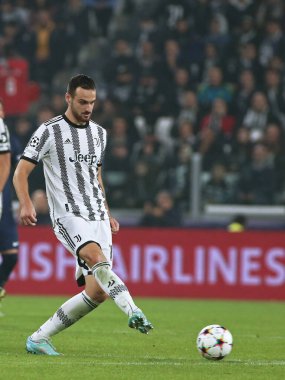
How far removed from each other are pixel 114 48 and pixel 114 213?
5166mm

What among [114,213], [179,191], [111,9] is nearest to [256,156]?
[179,191]

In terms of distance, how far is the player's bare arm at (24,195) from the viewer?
7691 millimetres

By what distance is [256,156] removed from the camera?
1620cm

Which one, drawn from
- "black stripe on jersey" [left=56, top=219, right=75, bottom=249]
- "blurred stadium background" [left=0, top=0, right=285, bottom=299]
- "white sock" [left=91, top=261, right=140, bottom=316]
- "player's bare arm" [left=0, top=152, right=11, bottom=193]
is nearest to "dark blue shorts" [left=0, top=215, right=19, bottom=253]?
"player's bare arm" [left=0, top=152, right=11, bottom=193]

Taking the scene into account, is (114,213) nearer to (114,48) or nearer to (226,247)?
(226,247)

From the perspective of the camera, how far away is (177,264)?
16297 mm

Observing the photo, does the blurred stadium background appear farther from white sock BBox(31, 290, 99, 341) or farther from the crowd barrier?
white sock BBox(31, 290, 99, 341)

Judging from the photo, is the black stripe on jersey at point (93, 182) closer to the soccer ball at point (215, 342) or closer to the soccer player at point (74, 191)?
the soccer player at point (74, 191)

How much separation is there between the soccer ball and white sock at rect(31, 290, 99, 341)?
88cm

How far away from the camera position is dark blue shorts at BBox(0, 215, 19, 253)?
477 inches

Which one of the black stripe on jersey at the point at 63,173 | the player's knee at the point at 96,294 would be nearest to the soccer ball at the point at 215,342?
the player's knee at the point at 96,294

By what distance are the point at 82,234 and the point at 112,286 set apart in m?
0.54

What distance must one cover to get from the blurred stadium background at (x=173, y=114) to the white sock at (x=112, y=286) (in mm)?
Answer: 8071

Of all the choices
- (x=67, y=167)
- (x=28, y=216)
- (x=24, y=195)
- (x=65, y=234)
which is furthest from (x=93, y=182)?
(x=28, y=216)
